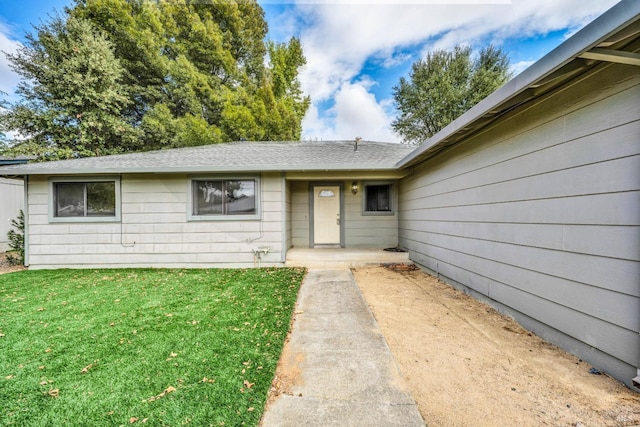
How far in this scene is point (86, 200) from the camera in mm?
5836

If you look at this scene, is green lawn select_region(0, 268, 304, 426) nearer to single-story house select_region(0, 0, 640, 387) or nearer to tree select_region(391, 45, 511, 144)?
single-story house select_region(0, 0, 640, 387)

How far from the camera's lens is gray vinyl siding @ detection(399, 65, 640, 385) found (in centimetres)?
187

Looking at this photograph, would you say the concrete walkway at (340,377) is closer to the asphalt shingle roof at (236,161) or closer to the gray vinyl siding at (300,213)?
the asphalt shingle roof at (236,161)

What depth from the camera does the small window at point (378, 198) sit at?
24.5ft

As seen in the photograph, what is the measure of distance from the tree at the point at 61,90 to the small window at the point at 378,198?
11417mm

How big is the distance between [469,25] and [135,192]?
50.6 ft

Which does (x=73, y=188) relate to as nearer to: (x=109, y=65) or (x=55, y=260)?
(x=55, y=260)

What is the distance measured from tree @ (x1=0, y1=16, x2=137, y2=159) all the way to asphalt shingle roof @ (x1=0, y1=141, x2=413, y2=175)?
6.42 meters

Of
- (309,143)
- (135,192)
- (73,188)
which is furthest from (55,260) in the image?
(309,143)

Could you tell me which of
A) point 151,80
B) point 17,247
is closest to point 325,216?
point 17,247

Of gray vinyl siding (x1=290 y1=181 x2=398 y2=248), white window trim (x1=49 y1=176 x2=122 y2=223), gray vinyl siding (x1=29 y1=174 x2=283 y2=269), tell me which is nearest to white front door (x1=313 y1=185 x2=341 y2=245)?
gray vinyl siding (x1=290 y1=181 x2=398 y2=248)

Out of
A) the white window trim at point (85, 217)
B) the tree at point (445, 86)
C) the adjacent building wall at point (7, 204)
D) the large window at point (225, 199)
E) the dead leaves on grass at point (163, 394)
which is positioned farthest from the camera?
the tree at point (445, 86)

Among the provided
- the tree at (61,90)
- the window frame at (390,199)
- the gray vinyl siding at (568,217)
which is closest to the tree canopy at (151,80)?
the tree at (61,90)

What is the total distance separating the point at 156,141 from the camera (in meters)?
→ 12.9
